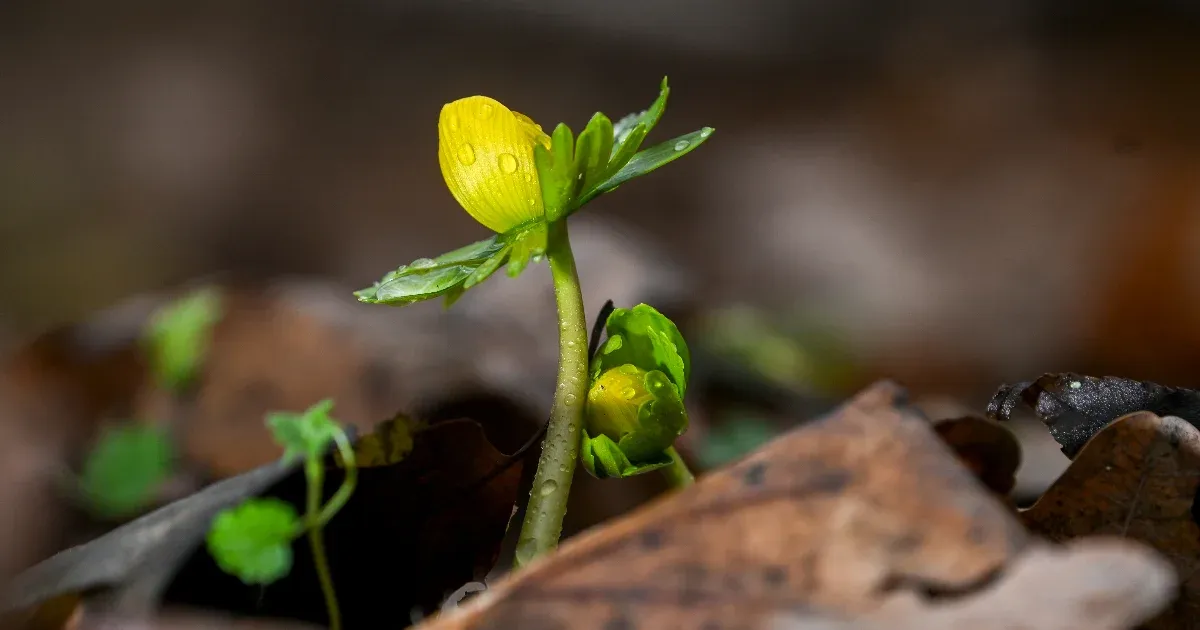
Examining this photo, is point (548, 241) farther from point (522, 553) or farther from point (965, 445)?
point (965, 445)

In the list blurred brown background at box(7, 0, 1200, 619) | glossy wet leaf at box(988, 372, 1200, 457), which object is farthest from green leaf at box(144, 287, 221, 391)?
glossy wet leaf at box(988, 372, 1200, 457)

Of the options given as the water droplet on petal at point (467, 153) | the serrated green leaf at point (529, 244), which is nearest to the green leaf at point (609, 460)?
the serrated green leaf at point (529, 244)

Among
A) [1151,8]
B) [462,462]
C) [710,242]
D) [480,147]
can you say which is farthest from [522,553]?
[1151,8]

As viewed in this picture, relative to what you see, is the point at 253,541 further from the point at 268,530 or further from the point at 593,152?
the point at 593,152

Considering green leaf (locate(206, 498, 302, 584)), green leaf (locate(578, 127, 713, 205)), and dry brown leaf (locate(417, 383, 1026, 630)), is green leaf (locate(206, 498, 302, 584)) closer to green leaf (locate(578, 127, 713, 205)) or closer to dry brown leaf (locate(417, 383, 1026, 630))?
dry brown leaf (locate(417, 383, 1026, 630))

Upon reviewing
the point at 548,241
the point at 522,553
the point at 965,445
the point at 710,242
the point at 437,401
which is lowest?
the point at 710,242

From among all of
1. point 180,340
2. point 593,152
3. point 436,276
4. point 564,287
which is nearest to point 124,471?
point 180,340
